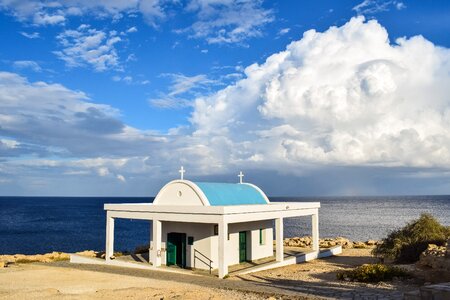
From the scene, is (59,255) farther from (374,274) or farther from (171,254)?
(374,274)

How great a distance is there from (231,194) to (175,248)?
4367 mm

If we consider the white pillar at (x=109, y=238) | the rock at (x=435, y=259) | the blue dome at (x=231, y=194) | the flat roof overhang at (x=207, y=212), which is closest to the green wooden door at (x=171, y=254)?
the flat roof overhang at (x=207, y=212)

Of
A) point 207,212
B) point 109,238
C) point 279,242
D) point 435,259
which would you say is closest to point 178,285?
point 207,212

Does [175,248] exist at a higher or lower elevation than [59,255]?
higher

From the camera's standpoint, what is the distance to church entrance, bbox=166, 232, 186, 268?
23906mm

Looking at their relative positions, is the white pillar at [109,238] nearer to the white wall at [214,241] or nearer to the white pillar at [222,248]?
the white wall at [214,241]

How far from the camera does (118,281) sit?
65.1 ft

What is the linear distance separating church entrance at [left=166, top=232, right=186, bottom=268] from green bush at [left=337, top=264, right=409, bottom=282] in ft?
28.3

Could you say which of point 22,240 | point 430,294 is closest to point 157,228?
point 430,294

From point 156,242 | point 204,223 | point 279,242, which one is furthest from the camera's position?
point 279,242

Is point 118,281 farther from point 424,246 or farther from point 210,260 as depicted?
point 424,246

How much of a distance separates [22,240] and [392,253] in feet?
220

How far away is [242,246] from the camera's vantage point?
24938 millimetres

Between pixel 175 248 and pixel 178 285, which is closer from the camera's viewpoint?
pixel 178 285
